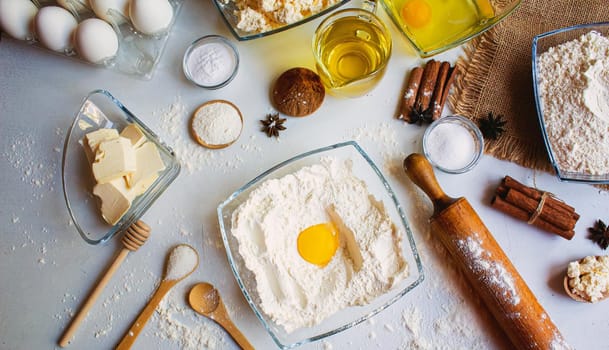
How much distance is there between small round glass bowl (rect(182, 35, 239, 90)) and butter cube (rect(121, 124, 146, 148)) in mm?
270

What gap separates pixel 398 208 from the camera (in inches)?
65.7

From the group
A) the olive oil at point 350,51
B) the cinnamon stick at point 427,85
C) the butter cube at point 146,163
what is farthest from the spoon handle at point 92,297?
the cinnamon stick at point 427,85

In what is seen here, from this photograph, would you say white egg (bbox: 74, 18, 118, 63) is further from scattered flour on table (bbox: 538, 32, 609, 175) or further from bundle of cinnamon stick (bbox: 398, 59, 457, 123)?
scattered flour on table (bbox: 538, 32, 609, 175)

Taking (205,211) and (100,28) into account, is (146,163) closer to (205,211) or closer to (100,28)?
(205,211)

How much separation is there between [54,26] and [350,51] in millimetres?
1040

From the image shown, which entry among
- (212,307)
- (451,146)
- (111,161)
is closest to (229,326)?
(212,307)

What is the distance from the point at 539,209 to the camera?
1.72 meters

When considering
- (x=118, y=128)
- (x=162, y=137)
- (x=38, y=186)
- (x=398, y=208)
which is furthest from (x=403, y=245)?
(x=38, y=186)

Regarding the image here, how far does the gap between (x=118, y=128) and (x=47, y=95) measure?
354 mm

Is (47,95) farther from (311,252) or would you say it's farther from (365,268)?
(365,268)

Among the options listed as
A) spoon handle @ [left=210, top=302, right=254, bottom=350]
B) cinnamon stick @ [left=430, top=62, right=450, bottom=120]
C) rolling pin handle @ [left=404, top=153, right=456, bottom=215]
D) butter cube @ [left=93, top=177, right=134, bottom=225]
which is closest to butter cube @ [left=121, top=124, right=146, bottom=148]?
butter cube @ [left=93, top=177, right=134, bottom=225]

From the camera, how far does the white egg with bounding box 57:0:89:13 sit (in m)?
1.74

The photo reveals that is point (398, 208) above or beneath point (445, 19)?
beneath

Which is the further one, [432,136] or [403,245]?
[432,136]
